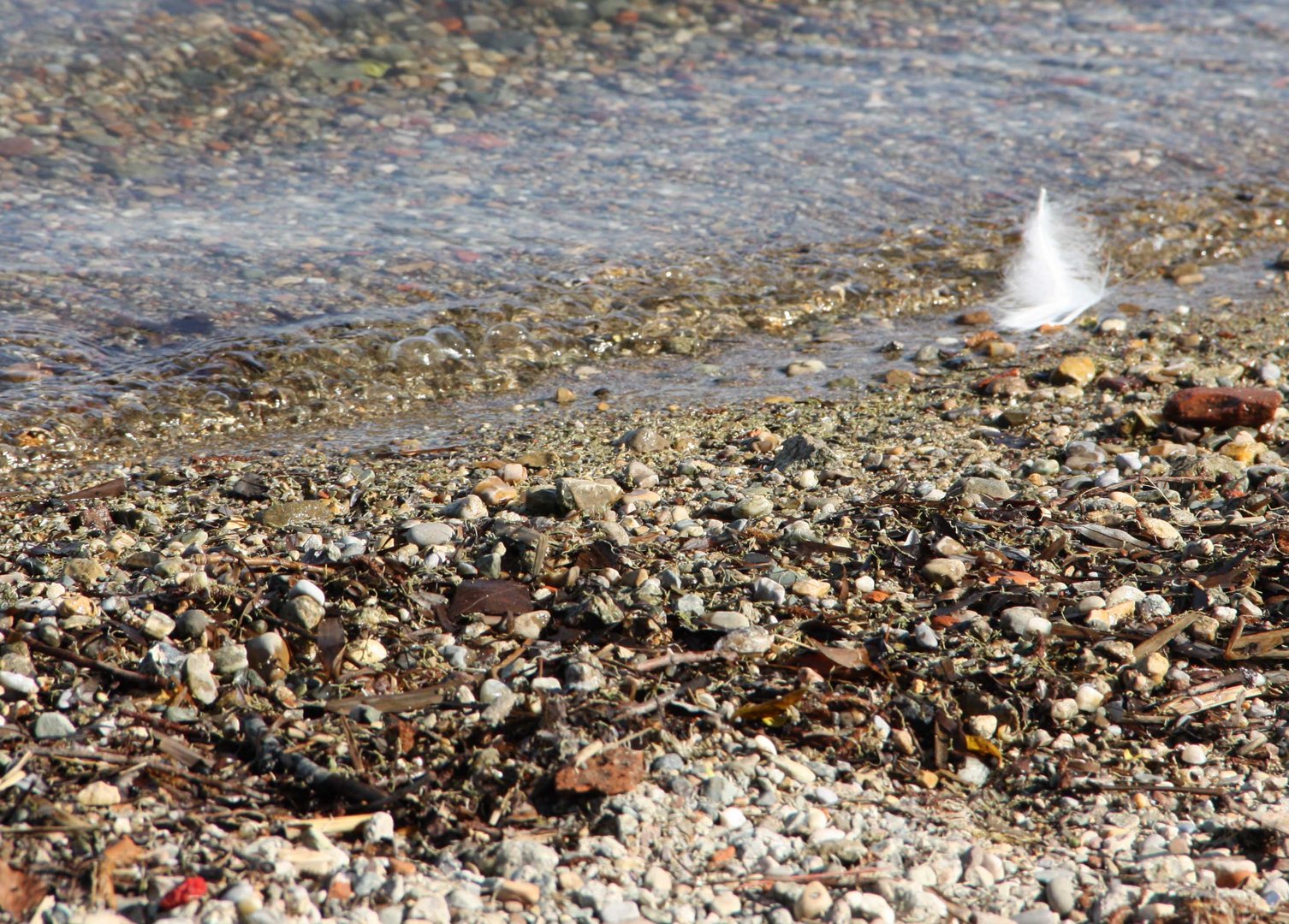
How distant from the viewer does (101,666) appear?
2.33 metres

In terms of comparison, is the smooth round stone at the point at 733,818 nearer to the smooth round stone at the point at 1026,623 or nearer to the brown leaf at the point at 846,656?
the brown leaf at the point at 846,656

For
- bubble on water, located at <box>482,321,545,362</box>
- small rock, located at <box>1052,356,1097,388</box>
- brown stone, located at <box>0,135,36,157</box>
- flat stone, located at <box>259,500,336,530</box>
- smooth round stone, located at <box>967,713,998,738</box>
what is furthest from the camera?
brown stone, located at <box>0,135,36,157</box>

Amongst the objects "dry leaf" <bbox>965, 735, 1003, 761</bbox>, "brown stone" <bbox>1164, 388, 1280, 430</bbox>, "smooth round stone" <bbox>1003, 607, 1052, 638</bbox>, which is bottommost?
"dry leaf" <bbox>965, 735, 1003, 761</bbox>

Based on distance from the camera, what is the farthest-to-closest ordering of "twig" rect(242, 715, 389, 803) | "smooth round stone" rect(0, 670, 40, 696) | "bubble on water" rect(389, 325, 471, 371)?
"bubble on water" rect(389, 325, 471, 371)
"smooth round stone" rect(0, 670, 40, 696)
"twig" rect(242, 715, 389, 803)

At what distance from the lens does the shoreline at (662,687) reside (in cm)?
198

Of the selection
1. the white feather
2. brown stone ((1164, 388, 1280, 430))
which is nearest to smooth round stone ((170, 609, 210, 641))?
brown stone ((1164, 388, 1280, 430))

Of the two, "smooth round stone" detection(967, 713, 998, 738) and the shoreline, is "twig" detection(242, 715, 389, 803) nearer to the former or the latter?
the shoreline

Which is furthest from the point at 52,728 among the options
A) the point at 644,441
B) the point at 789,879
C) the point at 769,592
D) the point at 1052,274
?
the point at 1052,274

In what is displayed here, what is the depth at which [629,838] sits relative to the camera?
2.04 meters

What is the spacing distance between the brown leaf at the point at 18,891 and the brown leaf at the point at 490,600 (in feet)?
3.27

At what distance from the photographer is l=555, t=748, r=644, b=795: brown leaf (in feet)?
6.93

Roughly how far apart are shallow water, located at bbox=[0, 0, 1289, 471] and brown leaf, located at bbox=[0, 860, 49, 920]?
222cm

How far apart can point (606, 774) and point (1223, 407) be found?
8.74ft

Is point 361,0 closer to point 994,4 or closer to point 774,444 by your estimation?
point 994,4
